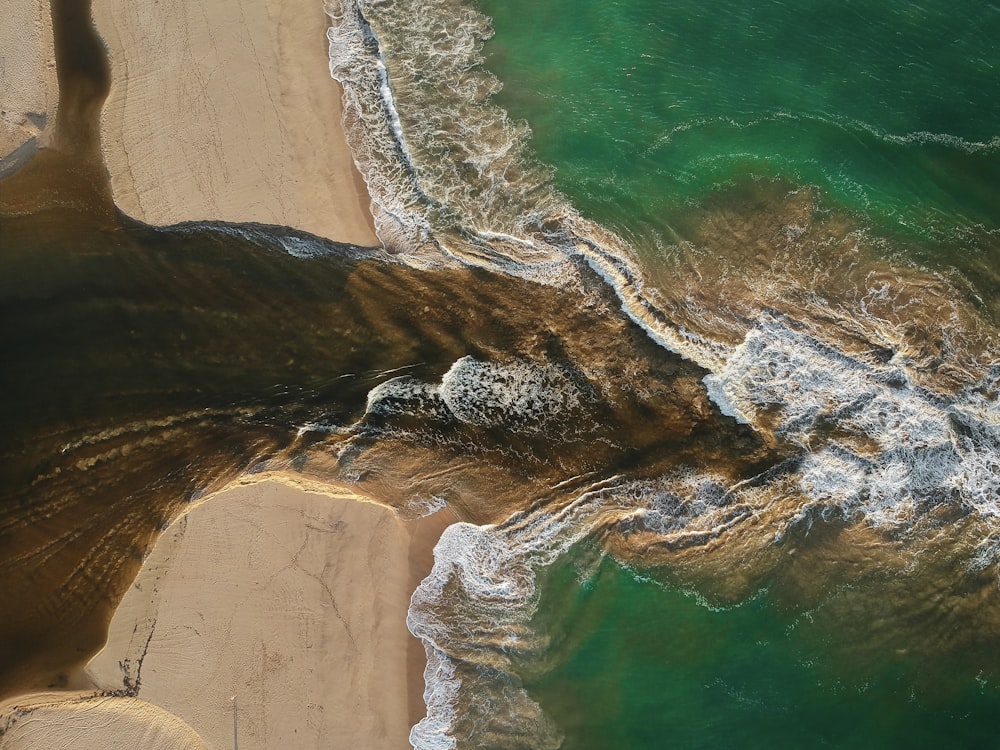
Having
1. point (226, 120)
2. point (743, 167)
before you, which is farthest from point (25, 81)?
point (743, 167)

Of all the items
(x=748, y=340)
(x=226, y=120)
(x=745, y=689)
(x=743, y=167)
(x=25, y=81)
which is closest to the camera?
(x=745, y=689)

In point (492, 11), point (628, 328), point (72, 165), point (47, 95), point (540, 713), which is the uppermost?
point (492, 11)

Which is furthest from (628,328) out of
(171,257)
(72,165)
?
(72,165)

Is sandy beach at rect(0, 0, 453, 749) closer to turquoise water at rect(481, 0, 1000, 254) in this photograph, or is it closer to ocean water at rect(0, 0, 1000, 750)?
ocean water at rect(0, 0, 1000, 750)

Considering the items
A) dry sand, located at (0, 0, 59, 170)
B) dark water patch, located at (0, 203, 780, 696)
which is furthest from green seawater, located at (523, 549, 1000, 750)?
dry sand, located at (0, 0, 59, 170)

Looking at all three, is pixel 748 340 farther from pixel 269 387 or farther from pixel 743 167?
pixel 269 387

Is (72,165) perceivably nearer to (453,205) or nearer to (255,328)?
(255,328)
